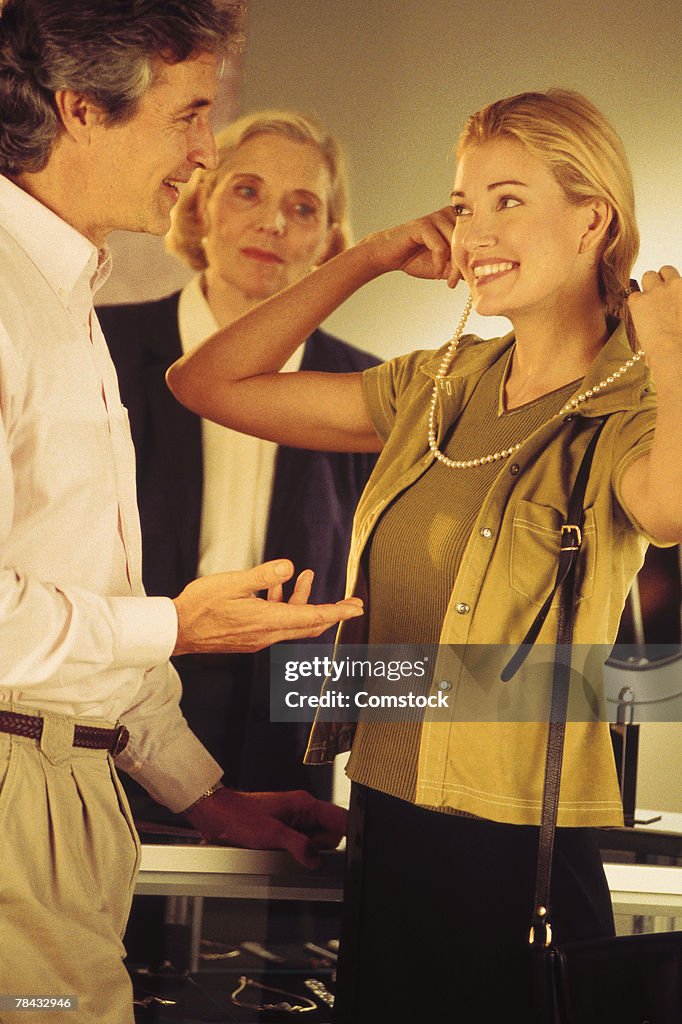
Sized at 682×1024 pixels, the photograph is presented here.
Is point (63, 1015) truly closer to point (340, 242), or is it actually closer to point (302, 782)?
point (302, 782)

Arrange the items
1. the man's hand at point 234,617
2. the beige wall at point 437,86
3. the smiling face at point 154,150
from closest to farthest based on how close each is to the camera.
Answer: the man's hand at point 234,617, the smiling face at point 154,150, the beige wall at point 437,86

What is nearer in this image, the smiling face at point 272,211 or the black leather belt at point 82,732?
the black leather belt at point 82,732

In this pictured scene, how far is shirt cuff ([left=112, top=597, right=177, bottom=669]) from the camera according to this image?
1.68 meters

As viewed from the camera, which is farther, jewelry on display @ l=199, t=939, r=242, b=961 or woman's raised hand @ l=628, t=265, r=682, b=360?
jewelry on display @ l=199, t=939, r=242, b=961

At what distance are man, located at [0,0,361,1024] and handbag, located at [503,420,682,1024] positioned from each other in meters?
0.39

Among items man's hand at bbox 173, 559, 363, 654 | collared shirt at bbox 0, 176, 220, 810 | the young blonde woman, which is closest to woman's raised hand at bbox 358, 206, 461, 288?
the young blonde woman

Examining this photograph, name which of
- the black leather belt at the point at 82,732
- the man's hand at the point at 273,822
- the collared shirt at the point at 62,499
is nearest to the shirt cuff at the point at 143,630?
the collared shirt at the point at 62,499

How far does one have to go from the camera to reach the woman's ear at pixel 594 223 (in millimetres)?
2047

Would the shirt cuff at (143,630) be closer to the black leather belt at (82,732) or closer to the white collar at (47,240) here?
the black leather belt at (82,732)

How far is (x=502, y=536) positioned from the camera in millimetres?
1974

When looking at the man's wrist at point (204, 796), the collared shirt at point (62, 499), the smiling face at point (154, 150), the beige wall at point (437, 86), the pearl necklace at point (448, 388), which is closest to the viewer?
the collared shirt at point (62, 499)

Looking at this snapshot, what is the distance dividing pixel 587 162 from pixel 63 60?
94 centimetres

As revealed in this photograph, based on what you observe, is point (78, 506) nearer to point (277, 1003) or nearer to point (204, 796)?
point (204, 796)

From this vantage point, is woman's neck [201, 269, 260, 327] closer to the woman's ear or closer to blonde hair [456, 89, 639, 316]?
blonde hair [456, 89, 639, 316]
